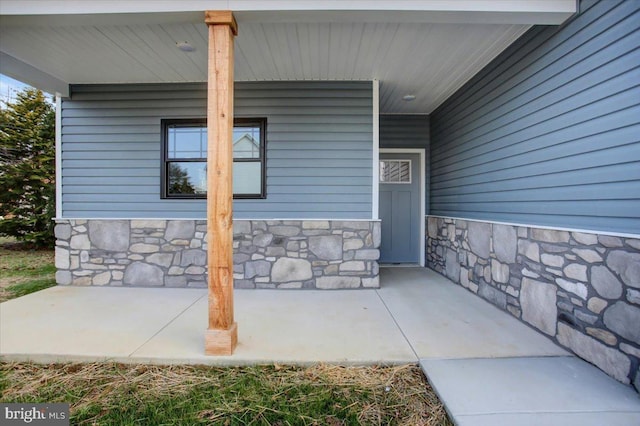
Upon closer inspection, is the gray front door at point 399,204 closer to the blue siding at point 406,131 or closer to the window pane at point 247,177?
the blue siding at point 406,131

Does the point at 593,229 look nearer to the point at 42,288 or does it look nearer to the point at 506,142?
the point at 506,142

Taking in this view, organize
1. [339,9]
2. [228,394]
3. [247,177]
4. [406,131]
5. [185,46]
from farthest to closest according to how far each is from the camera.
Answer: [406,131]
[247,177]
[185,46]
[339,9]
[228,394]

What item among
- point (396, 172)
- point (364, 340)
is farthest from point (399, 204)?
point (364, 340)

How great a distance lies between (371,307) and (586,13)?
3107 mm

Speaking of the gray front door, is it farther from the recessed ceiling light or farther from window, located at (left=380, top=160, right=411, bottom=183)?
the recessed ceiling light

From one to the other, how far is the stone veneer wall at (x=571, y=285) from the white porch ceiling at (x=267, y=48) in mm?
1940

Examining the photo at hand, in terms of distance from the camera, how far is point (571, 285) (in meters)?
2.33

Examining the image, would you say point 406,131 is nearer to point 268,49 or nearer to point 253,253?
point 268,49

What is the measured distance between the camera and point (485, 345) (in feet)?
7.90

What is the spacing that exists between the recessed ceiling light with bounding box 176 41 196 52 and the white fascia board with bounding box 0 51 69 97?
211 centimetres

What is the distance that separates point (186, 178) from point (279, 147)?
1.39m

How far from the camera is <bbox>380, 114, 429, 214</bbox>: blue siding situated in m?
5.31

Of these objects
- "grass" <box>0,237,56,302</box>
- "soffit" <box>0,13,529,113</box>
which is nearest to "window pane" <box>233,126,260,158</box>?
"soffit" <box>0,13,529,113</box>

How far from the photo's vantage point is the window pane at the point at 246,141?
13.5ft
